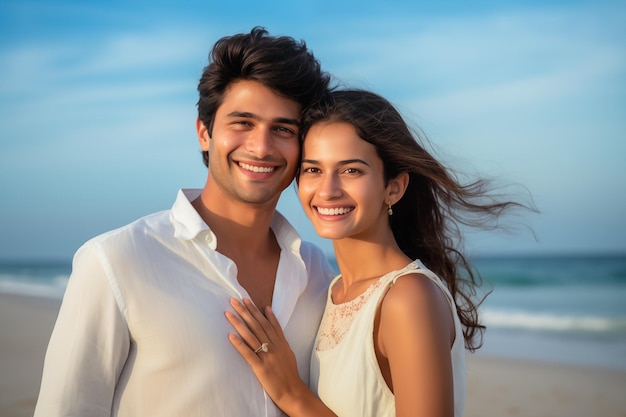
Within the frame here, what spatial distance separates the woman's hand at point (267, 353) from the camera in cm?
304

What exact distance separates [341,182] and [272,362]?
0.85m

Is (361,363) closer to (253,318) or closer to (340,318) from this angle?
(340,318)

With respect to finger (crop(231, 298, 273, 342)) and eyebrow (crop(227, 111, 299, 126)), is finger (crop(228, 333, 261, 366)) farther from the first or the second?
eyebrow (crop(227, 111, 299, 126))

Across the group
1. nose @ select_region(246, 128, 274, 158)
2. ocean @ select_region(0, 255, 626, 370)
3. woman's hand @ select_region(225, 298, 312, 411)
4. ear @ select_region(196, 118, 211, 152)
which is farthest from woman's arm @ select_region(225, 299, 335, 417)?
ocean @ select_region(0, 255, 626, 370)

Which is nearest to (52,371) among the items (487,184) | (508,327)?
(487,184)

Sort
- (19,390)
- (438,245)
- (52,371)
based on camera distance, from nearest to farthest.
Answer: (52,371) → (438,245) → (19,390)

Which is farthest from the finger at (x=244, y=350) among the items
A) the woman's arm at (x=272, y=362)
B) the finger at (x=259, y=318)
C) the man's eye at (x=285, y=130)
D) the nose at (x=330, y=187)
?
the man's eye at (x=285, y=130)

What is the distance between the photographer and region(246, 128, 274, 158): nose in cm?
337

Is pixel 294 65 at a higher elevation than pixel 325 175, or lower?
higher

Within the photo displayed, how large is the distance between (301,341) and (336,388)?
372mm

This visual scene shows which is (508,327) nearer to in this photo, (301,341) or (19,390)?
(19,390)

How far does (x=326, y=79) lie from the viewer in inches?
143

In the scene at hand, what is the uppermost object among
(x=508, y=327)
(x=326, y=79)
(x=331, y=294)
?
(x=326, y=79)

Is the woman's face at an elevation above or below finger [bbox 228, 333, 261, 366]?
above
